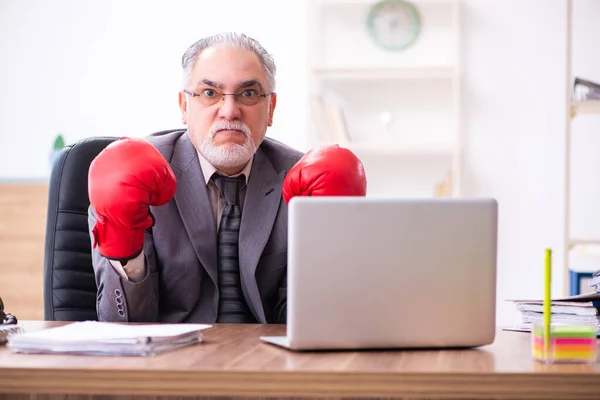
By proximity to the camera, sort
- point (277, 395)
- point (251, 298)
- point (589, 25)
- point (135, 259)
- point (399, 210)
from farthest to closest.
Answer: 1. point (589, 25)
2. point (251, 298)
3. point (135, 259)
4. point (399, 210)
5. point (277, 395)

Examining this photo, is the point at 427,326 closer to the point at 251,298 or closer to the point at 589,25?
the point at 251,298

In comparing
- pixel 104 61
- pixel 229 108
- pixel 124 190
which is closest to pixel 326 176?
pixel 124 190

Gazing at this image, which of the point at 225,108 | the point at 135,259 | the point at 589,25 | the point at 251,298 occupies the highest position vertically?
the point at 589,25

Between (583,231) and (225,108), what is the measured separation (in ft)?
7.59

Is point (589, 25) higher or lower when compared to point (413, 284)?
higher

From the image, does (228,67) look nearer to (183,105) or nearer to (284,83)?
(183,105)

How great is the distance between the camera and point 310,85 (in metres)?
3.65

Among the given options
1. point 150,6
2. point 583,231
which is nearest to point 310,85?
point 150,6

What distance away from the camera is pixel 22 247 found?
3.44 metres

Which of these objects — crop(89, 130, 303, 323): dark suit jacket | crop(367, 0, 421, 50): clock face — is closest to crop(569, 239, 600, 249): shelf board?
crop(367, 0, 421, 50): clock face

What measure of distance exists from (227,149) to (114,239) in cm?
49

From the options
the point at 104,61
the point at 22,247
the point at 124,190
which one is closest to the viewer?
the point at 124,190

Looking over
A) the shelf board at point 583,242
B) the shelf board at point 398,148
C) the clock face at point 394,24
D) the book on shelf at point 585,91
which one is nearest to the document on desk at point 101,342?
the shelf board at point 583,242

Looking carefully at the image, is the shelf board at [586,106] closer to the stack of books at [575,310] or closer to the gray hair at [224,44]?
the gray hair at [224,44]
